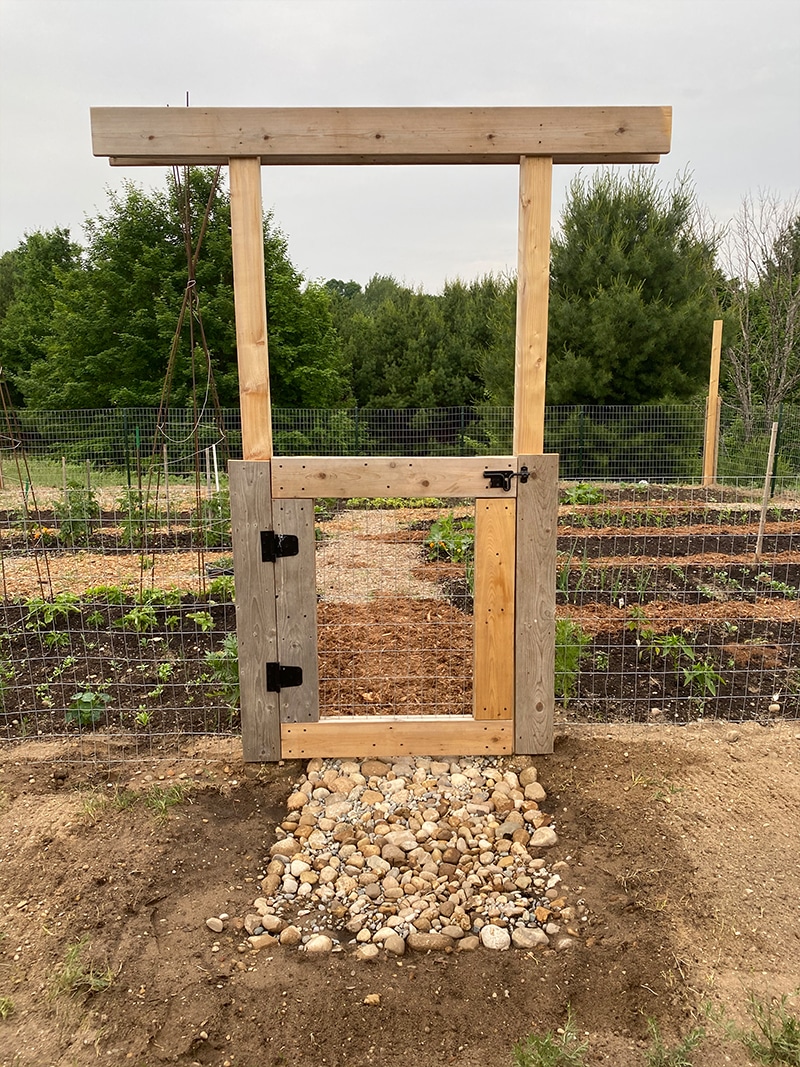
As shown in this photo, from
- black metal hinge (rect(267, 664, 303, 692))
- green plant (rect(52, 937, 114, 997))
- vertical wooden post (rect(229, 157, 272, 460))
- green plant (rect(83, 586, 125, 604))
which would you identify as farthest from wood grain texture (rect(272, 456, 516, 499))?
green plant (rect(83, 586, 125, 604))

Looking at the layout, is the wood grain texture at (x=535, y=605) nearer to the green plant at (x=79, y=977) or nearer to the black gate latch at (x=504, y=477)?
the black gate latch at (x=504, y=477)

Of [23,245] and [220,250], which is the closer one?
[220,250]

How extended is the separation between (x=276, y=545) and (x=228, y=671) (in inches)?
45.9

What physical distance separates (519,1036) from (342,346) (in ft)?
74.9

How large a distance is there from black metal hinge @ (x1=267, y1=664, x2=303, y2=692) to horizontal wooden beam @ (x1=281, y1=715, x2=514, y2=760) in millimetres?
190

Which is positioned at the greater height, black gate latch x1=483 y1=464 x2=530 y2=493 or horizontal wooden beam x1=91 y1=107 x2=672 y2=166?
horizontal wooden beam x1=91 y1=107 x2=672 y2=166

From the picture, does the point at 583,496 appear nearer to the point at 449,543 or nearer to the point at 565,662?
the point at 449,543

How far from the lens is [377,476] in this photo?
342 centimetres

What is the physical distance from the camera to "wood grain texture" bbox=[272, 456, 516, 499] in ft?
11.2

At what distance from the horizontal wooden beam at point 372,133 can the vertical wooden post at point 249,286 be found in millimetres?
119

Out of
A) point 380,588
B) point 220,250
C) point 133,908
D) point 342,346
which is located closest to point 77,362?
point 220,250

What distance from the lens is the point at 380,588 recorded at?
6.39m

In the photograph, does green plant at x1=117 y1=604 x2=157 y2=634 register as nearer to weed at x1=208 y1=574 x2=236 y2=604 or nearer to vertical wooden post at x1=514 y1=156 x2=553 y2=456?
weed at x1=208 y1=574 x2=236 y2=604

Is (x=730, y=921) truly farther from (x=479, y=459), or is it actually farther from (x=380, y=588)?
(x=380, y=588)
